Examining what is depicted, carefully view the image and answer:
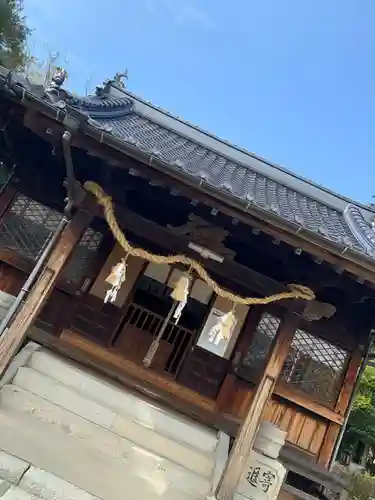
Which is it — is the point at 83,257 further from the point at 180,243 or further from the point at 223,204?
the point at 223,204

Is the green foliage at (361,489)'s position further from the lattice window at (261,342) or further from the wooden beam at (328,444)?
the lattice window at (261,342)

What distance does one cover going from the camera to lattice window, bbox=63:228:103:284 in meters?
7.52

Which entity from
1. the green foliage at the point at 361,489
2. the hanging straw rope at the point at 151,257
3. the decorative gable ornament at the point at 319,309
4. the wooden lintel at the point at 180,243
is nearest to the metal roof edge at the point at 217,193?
the hanging straw rope at the point at 151,257

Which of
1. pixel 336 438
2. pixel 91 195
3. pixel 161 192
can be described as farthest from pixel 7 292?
pixel 336 438

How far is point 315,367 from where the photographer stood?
7.62m

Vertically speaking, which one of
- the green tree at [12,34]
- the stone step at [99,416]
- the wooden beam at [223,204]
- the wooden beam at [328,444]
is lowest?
the stone step at [99,416]

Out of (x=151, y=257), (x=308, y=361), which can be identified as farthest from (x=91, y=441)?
(x=308, y=361)

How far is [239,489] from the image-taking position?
6.07 meters

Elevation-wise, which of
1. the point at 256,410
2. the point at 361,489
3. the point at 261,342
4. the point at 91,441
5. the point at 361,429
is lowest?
the point at 91,441

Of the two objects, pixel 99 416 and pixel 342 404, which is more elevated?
pixel 342 404

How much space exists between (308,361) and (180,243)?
3.12 m

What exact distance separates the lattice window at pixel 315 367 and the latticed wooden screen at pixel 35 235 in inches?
145

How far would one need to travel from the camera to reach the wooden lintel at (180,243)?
6.18 m

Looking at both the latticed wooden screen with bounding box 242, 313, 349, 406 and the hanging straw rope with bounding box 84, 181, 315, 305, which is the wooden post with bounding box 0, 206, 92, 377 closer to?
the hanging straw rope with bounding box 84, 181, 315, 305
